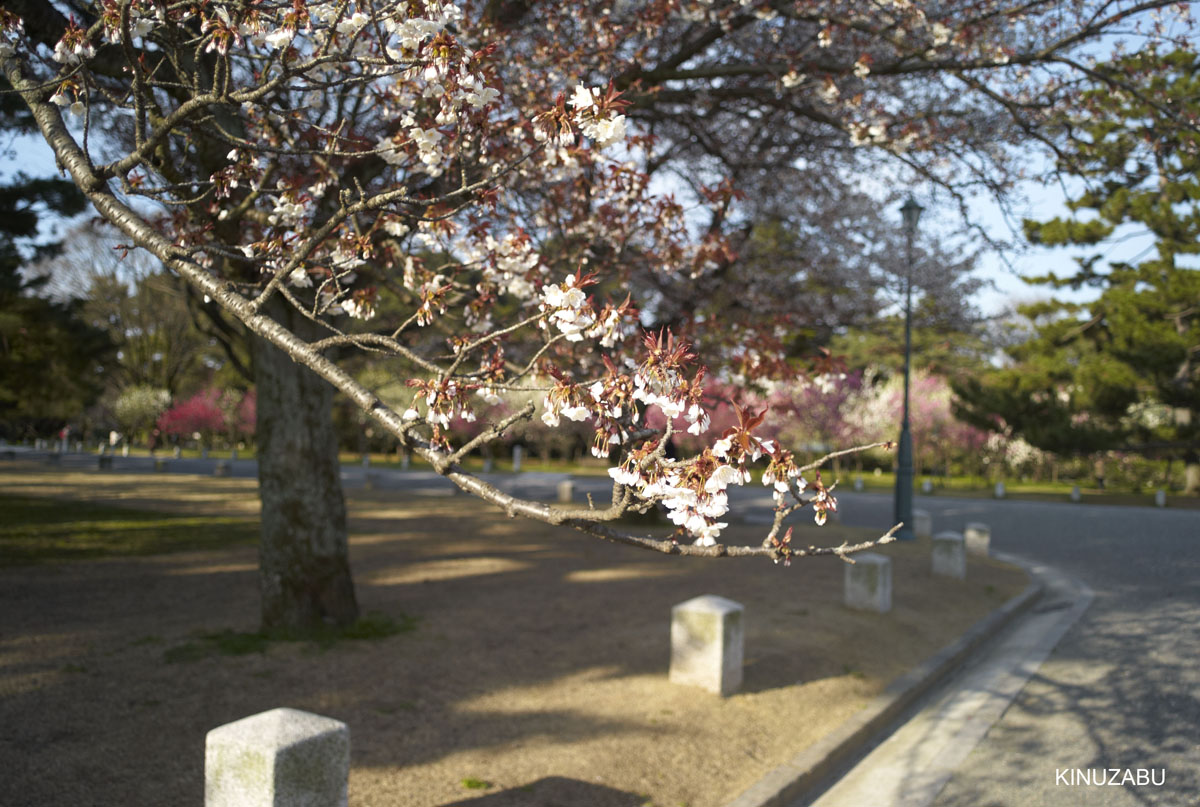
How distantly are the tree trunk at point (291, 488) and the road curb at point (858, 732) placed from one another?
159 inches

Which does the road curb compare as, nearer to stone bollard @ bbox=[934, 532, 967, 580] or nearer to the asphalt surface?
the asphalt surface

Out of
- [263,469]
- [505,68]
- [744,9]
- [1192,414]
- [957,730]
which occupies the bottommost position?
[957,730]

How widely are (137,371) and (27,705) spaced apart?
41681mm

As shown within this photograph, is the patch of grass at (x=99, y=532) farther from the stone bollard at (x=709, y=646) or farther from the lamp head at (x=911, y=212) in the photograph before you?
the lamp head at (x=911, y=212)

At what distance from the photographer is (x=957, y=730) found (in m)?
5.29

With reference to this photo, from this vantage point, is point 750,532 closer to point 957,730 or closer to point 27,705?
point 957,730

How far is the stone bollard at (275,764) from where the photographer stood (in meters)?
2.83

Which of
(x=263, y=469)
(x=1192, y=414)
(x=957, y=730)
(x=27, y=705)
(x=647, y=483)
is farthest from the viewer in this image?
(x=1192, y=414)

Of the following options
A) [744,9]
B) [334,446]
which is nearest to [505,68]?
[744,9]

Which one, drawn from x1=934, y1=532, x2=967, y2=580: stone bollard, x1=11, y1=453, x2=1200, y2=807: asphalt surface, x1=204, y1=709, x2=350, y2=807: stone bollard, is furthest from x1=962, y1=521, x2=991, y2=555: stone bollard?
x1=204, y1=709, x2=350, y2=807: stone bollard

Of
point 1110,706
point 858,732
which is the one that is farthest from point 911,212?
point 858,732

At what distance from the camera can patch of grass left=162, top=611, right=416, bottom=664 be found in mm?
5855

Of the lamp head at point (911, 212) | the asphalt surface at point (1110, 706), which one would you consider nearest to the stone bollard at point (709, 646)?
the asphalt surface at point (1110, 706)

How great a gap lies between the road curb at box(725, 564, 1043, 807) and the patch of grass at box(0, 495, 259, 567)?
31.7ft
